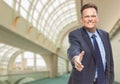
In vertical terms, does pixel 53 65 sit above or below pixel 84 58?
above

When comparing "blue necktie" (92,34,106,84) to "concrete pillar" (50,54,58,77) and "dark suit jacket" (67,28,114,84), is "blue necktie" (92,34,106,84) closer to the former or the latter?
"dark suit jacket" (67,28,114,84)

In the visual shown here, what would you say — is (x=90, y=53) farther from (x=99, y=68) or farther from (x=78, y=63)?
(x=78, y=63)

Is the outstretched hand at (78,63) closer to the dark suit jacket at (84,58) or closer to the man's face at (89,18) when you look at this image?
the dark suit jacket at (84,58)

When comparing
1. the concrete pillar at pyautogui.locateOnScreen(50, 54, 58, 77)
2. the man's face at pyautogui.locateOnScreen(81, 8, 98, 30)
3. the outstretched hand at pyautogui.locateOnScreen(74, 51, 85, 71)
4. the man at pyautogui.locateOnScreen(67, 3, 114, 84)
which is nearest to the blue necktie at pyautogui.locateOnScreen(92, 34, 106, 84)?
the man at pyautogui.locateOnScreen(67, 3, 114, 84)

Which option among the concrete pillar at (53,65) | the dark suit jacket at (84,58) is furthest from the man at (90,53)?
the concrete pillar at (53,65)

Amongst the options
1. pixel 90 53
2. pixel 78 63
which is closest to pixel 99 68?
pixel 90 53

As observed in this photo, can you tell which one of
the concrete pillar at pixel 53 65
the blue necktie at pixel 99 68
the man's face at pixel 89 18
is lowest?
the blue necktie at pixel 99 68

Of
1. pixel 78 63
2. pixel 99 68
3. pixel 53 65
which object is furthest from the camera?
pixel 53 65

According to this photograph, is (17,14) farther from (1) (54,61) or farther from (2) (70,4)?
(1) (54,61)

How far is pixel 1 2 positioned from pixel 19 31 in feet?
14.5

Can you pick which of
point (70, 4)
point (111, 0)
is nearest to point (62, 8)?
point (70, 4)

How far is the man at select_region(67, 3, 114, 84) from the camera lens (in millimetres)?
2809

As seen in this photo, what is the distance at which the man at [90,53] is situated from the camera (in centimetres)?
281

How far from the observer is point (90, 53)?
2.86 m
